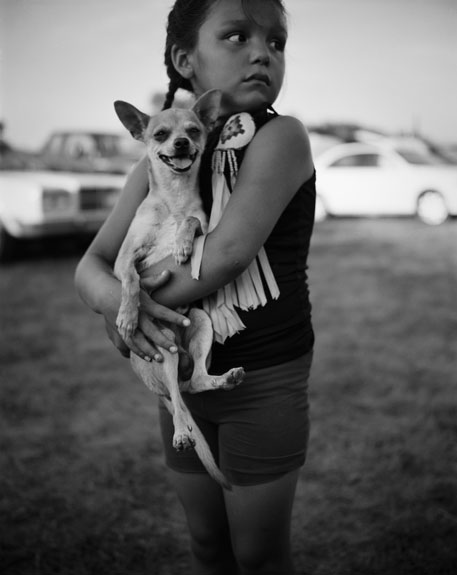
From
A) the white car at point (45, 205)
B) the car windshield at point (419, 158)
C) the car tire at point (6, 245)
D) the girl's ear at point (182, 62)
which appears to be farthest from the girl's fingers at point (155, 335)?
the car windshield at point (419, 158)

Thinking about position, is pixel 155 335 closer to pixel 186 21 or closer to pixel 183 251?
pixel 183 251

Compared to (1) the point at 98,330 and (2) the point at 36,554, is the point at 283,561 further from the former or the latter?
(1) the point at 98,330

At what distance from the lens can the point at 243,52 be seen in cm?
151

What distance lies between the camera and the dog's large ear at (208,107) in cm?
160

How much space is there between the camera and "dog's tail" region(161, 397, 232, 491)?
5.05 feet

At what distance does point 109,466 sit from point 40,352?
1966 millimetres

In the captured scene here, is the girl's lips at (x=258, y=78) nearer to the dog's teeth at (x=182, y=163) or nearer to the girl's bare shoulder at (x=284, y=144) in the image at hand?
the girl's bare shoulder at (x=284, y=144)

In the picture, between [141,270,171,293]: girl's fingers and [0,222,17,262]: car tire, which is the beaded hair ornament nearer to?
[141,270,171,293]: girl's fingers

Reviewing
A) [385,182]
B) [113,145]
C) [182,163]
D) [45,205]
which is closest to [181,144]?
[182,163]

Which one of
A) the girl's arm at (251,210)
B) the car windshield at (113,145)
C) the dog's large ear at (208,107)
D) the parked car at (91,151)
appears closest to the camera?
the girl's arm at (251,210)

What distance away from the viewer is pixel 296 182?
149 centimetres

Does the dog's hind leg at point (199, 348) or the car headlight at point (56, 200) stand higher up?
Answer: the dog's hind leg at point (199, 348)

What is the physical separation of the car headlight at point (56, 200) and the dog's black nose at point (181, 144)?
6469 millimetres

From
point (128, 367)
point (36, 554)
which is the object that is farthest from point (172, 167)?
point (128, 367)
